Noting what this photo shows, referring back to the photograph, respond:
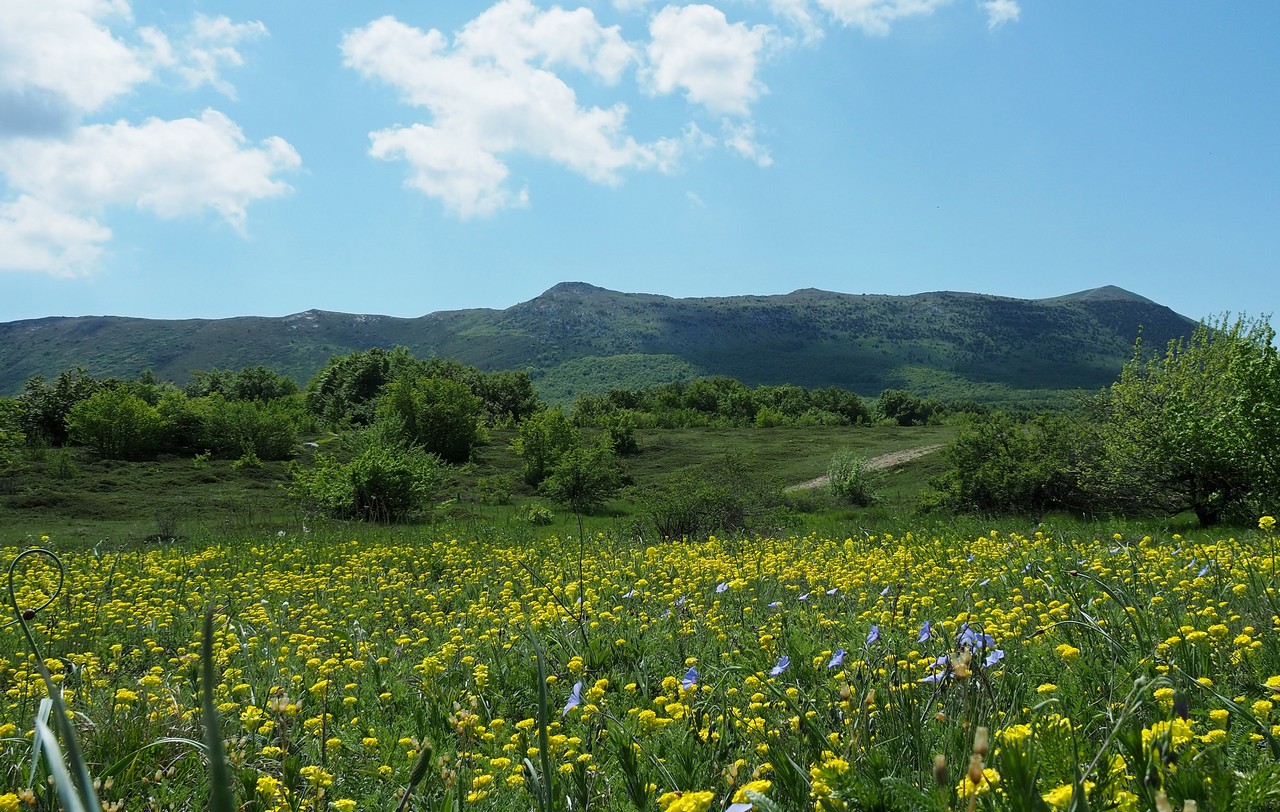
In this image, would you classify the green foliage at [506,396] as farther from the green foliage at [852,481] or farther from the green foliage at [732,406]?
the green foliage at [852,481]

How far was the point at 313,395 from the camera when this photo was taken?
60.1 meters

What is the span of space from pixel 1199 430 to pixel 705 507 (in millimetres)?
10646

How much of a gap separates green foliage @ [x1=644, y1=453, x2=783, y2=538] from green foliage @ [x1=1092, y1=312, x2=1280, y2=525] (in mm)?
8603

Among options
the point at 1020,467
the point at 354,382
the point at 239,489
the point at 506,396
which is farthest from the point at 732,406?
the point at 1020,467

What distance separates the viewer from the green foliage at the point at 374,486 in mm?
21844

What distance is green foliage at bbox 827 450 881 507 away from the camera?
2691 centimetres

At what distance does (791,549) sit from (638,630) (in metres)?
5.87

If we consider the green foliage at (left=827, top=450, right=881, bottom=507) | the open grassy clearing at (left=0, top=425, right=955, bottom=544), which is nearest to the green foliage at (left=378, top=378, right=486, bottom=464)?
the open grassy clearing at (left=0, top=425, right=955, bottom=544)

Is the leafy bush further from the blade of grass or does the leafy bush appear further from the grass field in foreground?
the blade of grass

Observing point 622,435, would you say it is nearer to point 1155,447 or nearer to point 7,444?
point 7,444

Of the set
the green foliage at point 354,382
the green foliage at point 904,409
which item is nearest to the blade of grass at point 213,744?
the green foliage at point 354,382

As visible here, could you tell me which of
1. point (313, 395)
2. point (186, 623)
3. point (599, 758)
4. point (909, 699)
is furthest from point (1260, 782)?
point (313, 395)

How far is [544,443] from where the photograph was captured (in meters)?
34.1

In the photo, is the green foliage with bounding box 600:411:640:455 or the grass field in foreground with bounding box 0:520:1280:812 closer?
the grass field in foreground with bounding box 0:520:1280:812
